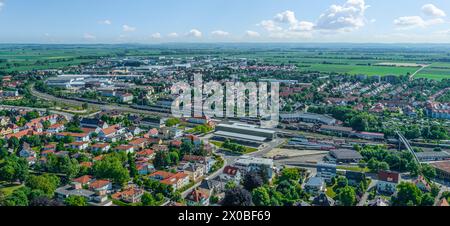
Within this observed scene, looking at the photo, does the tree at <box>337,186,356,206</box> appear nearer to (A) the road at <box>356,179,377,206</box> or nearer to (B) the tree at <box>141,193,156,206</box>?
(A) the road at <box>356,179,377,206</box>

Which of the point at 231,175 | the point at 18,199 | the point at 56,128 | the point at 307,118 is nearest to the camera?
the point at 18,199

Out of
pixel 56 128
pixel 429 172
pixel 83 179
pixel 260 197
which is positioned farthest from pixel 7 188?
pixel 429 172

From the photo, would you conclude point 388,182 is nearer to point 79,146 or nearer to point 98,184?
point 98,184

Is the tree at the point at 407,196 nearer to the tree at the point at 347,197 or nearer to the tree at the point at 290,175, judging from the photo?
the tree at the point at 347,197

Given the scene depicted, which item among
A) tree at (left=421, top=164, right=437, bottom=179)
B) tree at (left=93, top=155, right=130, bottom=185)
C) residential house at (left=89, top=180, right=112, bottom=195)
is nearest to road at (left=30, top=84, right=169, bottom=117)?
tree at (left=93, top=155, right=130, bottom=185)

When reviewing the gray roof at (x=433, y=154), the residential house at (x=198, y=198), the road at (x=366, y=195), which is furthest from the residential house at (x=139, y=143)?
the gray roof at (x=433, y=154)

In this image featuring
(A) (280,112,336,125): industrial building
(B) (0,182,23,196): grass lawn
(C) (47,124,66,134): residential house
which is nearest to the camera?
(B) (0,182,23,196): grass lawn

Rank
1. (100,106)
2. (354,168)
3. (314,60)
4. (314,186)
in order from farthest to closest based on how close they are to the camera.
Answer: (314,60)
(100,106)
(354,168)
(314,186)

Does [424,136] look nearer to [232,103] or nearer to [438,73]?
[232,103]
